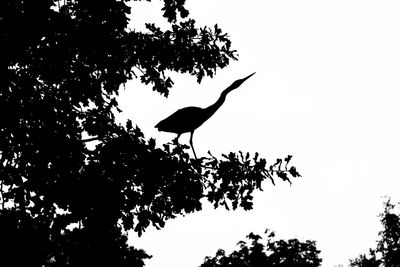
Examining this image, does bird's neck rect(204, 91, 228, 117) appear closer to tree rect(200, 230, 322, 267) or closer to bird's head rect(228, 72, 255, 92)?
bird's head rect(228, 72, 255, 92)

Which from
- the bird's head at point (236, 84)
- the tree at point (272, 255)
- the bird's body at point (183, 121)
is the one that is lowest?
the bird's body at point (183, 121)

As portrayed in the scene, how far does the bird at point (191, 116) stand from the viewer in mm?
5191

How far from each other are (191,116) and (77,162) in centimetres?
184

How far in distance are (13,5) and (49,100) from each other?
1.45m

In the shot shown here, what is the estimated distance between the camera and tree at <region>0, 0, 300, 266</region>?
5.40 metres

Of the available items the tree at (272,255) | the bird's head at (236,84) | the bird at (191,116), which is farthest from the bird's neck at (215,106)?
the tree at (272,255)

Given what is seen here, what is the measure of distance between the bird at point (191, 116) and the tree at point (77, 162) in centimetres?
46

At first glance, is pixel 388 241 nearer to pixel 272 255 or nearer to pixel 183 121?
pixel 272 255

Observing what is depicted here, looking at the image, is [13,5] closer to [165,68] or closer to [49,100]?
[49,100]

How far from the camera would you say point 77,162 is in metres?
5.89

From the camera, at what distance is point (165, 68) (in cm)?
806

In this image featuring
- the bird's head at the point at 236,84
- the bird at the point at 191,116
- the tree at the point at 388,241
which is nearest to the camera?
the bird at the point at 191,116

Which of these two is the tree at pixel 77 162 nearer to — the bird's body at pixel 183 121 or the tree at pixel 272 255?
the bird's body at pixel 183 121

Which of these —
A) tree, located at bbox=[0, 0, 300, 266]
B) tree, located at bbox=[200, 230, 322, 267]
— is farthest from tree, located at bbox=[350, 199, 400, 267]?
tree, located at bbox=[0, 0, 300, 266]
